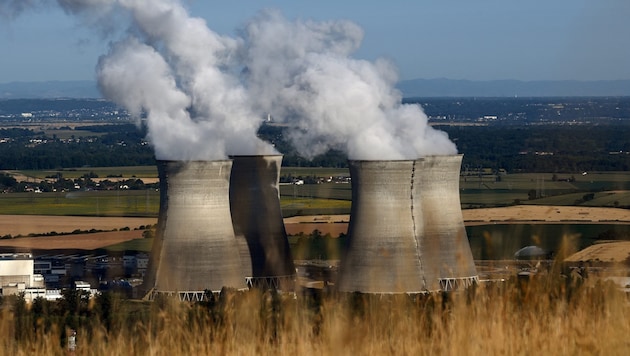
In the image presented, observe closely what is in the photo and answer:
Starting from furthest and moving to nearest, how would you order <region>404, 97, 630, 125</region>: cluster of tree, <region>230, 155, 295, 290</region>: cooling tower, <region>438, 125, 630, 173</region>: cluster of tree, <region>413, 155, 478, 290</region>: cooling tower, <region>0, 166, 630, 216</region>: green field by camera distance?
<region>404, 97, 630, 125</region>: cluster of tree
<region>438, 125, 630, 173</region>: cluster of tree
<region>0, 166, 630, 216</region>: green field
<region>230, 155, 295, 290</region>: cooling tower
<region>413, 155, 478, 290</region>: cooling tower

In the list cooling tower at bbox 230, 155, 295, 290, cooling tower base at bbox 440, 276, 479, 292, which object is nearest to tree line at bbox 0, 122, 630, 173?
cooling tower at bbox 230, 155, 295, 290

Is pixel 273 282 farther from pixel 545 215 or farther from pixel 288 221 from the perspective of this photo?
pixel 545 215

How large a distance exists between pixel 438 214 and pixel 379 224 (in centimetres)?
301

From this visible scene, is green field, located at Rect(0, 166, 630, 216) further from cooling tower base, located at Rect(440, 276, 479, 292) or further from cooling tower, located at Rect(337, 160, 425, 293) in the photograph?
cooling tower base, located at Rect(440, 276, 479, 292)

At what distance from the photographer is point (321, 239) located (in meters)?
36.5

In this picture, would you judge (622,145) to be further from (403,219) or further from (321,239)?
(403,219)

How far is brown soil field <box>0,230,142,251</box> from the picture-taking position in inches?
1676

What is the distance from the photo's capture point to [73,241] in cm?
4431

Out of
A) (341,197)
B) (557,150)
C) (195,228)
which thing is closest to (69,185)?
(341,197)

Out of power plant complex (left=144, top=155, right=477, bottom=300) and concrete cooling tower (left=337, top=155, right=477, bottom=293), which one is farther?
power plant complex (left=144, top=155, right=477, bottom=300)

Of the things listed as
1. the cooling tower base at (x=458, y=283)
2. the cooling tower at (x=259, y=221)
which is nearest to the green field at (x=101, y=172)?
the cooling tower at (x=259, y=221)

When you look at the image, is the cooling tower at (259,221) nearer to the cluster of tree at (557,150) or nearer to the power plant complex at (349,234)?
the power plant complex at (349,234)

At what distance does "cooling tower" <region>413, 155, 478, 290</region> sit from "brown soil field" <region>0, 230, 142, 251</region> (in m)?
15.9

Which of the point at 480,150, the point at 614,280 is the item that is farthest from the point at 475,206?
the point at 614,280
